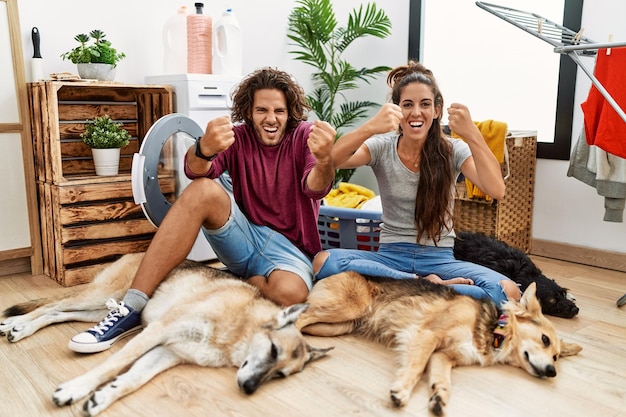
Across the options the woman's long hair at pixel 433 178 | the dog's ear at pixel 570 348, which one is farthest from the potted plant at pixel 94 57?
the dog's ear at pixel 570 348

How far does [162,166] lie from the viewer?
316cm

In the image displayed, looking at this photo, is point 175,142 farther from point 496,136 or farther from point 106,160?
point 496,136

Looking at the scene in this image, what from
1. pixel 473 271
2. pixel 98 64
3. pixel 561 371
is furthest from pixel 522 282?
pixel 98 64

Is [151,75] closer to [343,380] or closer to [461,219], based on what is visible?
[461,219]

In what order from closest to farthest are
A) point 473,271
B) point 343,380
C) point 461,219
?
point 343,380 < point 473,271 < point 461,219

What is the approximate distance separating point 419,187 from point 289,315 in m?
0.98

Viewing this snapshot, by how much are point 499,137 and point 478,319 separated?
168 cm

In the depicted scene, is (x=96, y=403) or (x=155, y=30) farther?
(x=155, y=30)

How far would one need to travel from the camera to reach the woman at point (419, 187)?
92.5 inches

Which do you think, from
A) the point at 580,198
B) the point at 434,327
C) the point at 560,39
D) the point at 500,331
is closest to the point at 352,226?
the point at 434,327

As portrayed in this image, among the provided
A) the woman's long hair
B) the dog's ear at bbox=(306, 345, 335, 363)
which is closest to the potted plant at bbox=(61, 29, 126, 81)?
the woman's long hair

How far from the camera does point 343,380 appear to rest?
1913mm

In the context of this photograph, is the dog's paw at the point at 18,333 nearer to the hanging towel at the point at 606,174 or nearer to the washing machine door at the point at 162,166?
the washing machine door at the point at 162,166

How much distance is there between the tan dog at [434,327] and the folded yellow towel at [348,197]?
49.7 inches
